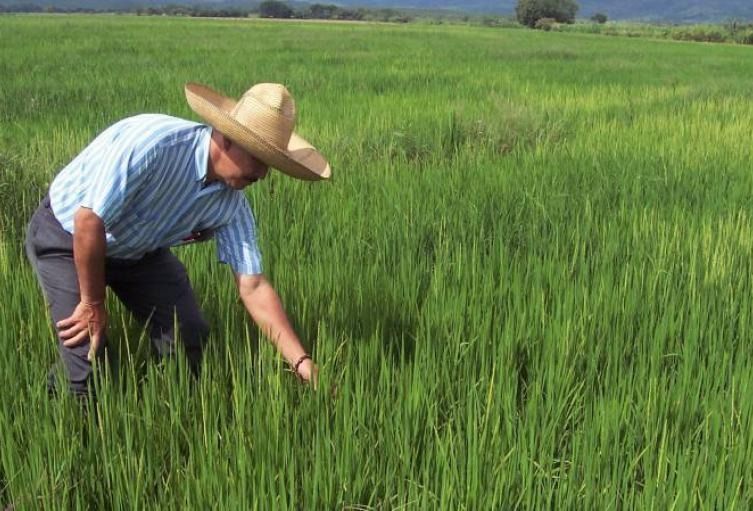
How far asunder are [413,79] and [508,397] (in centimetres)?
744

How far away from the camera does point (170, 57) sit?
1068cm

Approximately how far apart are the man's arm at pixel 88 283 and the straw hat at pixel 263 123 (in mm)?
323

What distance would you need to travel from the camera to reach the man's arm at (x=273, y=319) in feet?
4.98

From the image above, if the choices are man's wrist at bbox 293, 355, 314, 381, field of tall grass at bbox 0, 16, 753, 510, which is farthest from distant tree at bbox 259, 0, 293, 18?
man's wrist at bbox 293, 355, 314, 381

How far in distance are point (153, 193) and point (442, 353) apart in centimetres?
74

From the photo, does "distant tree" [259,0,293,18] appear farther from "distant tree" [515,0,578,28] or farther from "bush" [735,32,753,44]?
"bush" [735,32,753,44]

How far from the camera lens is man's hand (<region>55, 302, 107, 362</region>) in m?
1.54

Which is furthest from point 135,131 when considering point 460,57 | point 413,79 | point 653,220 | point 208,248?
point 460,57

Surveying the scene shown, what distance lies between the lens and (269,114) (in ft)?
4.82

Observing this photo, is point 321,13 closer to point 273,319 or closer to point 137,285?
point 137,285

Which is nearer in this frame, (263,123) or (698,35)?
(263,123)

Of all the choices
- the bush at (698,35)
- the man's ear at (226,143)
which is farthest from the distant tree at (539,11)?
the man's ear at (226,143)

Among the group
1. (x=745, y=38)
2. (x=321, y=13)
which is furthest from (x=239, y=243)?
(x=321, y=13)

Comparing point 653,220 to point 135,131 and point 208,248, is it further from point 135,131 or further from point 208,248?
point 135,131
